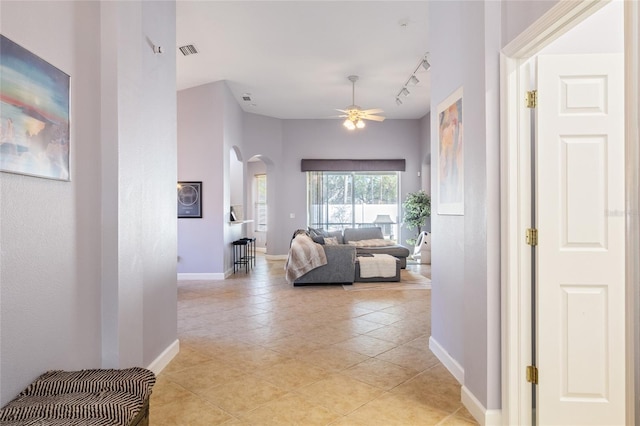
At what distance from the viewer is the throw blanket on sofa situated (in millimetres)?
6316

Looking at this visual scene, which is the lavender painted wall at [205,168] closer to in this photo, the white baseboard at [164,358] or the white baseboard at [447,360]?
the white baseboard at [164,358]

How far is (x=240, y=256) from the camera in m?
8.48

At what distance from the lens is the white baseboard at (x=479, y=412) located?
217 centimetres

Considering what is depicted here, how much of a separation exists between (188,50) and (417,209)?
619 centimetres

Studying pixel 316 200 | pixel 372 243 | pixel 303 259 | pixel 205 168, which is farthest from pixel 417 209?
pixel 205 168

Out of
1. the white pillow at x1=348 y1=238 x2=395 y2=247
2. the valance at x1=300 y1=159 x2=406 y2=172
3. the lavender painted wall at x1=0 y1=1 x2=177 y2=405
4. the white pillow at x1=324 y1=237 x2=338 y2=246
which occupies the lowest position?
the white pillow at x1=348 y1=238 x2=395 y2=247

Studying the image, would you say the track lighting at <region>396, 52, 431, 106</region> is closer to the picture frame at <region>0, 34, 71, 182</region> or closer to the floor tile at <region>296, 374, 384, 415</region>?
the floor tile at <region>296, 374, 384, 415</region>

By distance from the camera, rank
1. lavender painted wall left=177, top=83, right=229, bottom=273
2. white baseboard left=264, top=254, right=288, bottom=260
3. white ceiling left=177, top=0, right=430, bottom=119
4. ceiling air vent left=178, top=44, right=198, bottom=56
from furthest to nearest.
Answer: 1. white baseboard left=264, top=254, right=288, bottom=260
2. lavender painted wall left=177, top=83, right=229, bottom=273
3. ceiling air vent left=178, top=44, right=198, bottom=56
4. white ceiling left=177, top=0, right=430, bottom=119

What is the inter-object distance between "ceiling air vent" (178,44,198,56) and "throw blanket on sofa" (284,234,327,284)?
10.9ft

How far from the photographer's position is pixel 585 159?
207 centimetres

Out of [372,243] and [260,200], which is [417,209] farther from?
[260,200]

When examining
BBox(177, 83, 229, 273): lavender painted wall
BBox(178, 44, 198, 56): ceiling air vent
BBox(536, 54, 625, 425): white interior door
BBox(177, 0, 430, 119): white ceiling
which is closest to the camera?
BBox(536, 54, 625, 425): white interior door

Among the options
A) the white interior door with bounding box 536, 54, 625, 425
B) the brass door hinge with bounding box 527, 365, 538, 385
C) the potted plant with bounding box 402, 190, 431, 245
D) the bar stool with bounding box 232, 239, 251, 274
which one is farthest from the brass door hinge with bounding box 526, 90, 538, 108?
the potted plant with bounding box 402, 190, 431, 245

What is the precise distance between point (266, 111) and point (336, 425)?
7950mm
